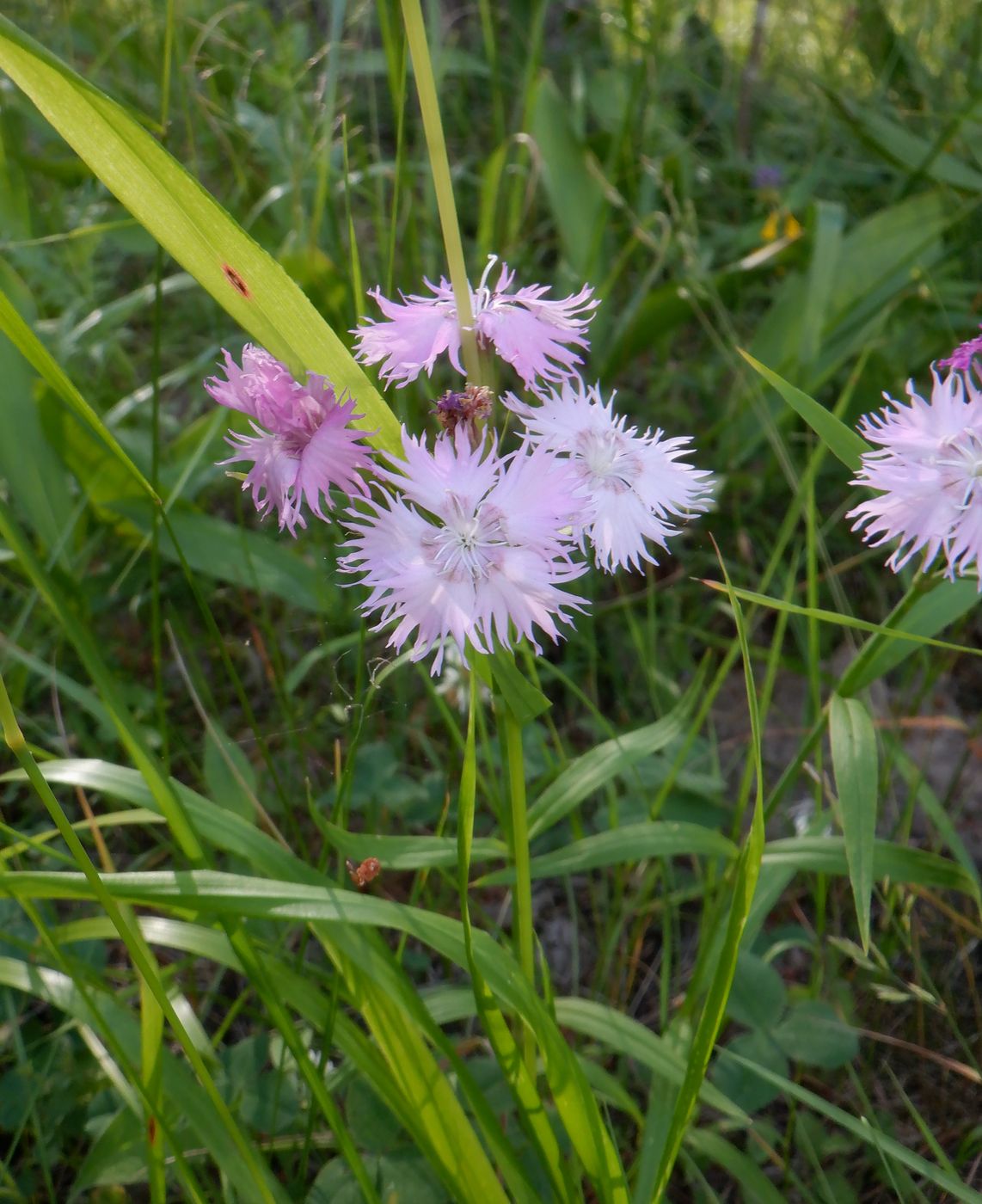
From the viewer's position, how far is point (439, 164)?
1.87 ft

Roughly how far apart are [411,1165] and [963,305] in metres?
1.37

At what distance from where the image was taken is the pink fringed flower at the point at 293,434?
1.96 feet

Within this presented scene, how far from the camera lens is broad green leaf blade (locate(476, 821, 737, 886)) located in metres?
0.86

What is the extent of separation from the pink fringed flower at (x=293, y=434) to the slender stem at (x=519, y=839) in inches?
7.5

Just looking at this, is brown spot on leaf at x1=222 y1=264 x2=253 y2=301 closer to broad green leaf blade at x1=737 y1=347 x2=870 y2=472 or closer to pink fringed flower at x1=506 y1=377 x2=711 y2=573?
pink fringed flower at x1=506 y1=377 x2=711 y2=573

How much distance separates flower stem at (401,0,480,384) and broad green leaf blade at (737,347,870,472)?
18 centimetres

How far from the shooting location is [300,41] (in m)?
1.91

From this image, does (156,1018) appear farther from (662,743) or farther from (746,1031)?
(746,1031)

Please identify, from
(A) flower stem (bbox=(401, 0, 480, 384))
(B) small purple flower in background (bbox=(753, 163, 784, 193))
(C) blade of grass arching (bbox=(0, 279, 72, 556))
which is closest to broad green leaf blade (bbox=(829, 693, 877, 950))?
(A) flower stem (bbox=(401, 0, 480, 384))

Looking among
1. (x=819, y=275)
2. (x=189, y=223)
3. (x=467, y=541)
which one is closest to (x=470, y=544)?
(x=467, y=541)

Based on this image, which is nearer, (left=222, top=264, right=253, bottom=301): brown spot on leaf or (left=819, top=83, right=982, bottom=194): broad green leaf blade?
(left=222, top=264, right=253, bottom=301): brown spot on leaf

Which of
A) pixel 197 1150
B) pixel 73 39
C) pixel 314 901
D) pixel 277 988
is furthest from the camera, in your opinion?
pixel 73 39

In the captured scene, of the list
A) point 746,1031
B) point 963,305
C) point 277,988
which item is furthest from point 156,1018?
point 963,305

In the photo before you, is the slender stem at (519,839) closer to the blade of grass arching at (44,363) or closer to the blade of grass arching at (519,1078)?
the blade of grass arching at (519,1078)
